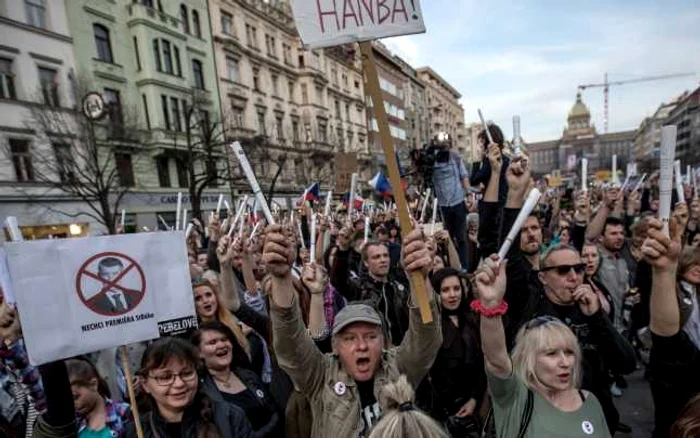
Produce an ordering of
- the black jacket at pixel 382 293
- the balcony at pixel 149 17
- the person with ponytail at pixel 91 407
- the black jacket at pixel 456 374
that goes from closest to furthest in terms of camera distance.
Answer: the person with ponytail at pixel 91 407, the black jacket at pixel 456 374, the black jacket at pixel 382 293, the balcony at pixel 149 17

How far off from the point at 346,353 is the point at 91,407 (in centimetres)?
143

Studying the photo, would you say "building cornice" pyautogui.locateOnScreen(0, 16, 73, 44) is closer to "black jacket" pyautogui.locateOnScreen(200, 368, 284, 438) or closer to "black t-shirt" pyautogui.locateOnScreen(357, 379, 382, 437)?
"black jacket" pyautogui.locateOnScreen(200, 368, 284, 438)

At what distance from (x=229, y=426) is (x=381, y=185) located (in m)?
6.19

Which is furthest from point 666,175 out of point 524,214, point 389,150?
point 389,150

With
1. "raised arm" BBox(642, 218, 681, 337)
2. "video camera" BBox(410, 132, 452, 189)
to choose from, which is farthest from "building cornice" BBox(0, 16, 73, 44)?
"raised arm" BBox(642, 218, 681, 337)

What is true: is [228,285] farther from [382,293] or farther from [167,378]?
[382,293]

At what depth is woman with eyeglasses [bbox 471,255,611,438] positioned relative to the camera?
1.62m

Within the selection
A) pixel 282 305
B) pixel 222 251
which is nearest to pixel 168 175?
pixel 222 251

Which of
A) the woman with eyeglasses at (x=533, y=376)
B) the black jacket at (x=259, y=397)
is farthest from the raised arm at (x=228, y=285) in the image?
the woman with eyeglasses at (x=533, y=376)

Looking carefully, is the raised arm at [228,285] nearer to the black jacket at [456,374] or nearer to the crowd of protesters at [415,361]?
the crowd of protesters at [415,361]

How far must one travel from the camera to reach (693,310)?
2.20 meters

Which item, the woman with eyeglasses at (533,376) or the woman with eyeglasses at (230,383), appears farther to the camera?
the woman with eyeglasses at (230,383)

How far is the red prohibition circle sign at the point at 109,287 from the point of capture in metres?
1.80

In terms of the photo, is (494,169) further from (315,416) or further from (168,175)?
(168,175)
